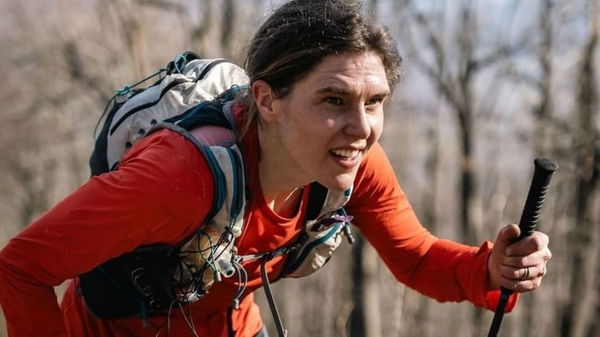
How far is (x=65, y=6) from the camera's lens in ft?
75.9

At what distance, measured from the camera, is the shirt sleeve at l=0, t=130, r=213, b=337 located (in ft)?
7.44

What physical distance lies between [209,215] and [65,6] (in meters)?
22.0

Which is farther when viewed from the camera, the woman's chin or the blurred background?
the blurred background

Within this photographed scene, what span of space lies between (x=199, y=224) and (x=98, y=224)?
0.36 metres

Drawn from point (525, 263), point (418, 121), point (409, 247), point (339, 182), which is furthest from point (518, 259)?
point (418, 121)

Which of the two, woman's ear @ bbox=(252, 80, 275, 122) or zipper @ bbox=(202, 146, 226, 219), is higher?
woman's ear @ bbox=(252, 80, 275, 122)

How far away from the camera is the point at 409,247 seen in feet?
10.8

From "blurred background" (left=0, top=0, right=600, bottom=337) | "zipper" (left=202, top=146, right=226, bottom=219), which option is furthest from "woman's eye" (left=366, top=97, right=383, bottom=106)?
"blurred background" (left=0, top=0, right=600, bottom=337)

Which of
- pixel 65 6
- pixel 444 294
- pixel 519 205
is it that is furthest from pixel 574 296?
pixel 65 6

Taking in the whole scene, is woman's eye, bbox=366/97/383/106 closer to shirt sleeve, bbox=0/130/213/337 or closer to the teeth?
the teeth

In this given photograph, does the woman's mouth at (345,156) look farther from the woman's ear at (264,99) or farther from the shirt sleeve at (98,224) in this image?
the shirt sleeve at (98,224)

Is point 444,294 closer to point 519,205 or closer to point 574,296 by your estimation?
point 574,296

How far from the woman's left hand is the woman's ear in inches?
35.7

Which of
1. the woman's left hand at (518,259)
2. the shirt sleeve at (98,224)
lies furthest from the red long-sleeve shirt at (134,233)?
the woman's left hand at (518,259)
